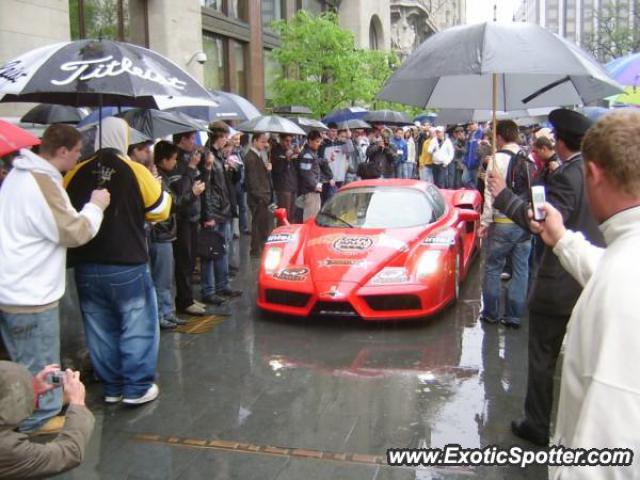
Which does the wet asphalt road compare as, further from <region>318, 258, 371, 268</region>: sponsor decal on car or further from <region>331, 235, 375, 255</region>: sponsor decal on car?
<region>331, 235, 375, 255</region>: sponsor decal on car

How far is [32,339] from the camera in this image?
395 centimetres

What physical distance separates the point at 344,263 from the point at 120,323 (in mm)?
2534

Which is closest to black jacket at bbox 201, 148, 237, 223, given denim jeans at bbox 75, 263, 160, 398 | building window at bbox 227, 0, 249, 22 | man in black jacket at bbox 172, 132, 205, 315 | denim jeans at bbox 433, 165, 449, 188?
man in black jacket at bbox 172, 132, 205, 315

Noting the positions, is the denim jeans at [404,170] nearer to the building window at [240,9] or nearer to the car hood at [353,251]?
the building window at [240,9]

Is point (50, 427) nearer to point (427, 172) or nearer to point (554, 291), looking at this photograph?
point (554, 291)

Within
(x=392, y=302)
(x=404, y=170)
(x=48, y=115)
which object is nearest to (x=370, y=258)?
(x=392, y=302)

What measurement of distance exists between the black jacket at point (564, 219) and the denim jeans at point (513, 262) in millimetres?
2238

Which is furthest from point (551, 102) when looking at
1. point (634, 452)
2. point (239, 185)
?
point (239, 185)

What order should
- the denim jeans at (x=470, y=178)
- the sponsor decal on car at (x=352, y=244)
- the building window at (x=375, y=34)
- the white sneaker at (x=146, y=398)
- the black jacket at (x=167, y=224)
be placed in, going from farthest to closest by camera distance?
the building window at (x=375, y=34) < the denim jeans at (x=470, y=178) < the sponsor decal on car at (x=352, y=244) < the black jacket at (x=167, y=224) < the white sneaker at (x=146, y=398)

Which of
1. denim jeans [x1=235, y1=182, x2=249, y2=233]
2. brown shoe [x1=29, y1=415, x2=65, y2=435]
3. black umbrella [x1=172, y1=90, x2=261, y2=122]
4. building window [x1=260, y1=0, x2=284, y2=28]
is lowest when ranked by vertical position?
brown shoe [x1=29, y1=415, x2=65, y2=435]

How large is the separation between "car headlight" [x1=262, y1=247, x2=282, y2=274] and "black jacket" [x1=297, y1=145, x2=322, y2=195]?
447 centimetres

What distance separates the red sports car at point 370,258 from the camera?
6.40 m

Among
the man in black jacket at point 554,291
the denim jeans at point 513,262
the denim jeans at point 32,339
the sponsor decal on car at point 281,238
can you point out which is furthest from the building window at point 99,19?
the man in black jacket at point 554,291

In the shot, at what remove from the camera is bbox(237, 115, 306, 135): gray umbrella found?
1027 centimetres
